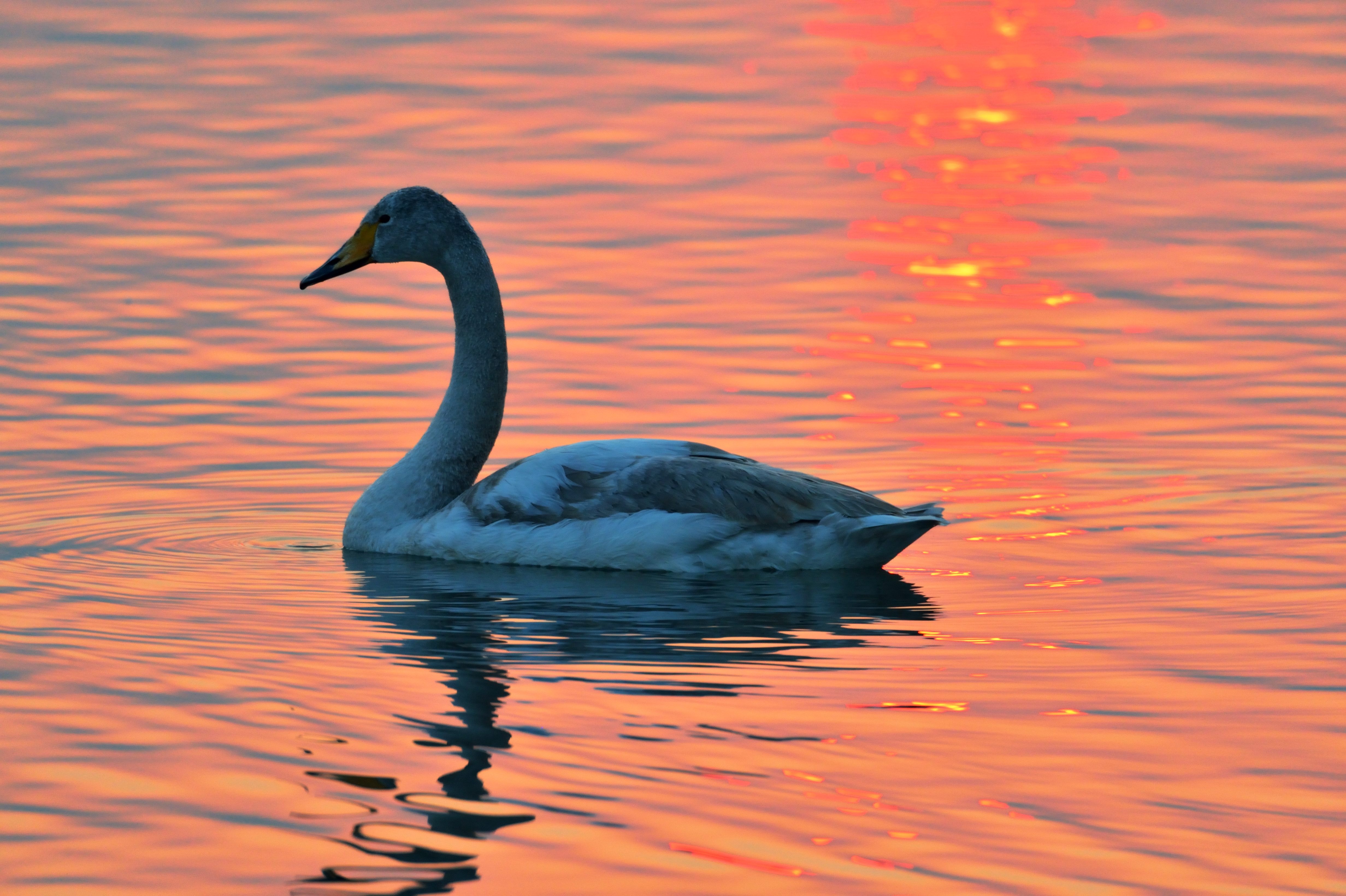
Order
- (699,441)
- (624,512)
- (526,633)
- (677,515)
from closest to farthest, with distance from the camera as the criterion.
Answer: (526,633), (677,515), (624,512), (699,441)

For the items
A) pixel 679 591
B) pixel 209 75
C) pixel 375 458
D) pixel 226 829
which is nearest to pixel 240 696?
pixel 226 829

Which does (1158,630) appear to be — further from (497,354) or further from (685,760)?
(497,354)

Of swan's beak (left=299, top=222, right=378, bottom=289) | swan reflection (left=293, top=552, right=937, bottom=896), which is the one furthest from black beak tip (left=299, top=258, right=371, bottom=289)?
swan reflection (left=293, top=552, right=937, bottom=896)

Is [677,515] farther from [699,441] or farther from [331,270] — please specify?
[331,270]

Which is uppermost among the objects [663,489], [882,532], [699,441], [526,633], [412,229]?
[412,229]

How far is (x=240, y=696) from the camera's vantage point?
24.7ft

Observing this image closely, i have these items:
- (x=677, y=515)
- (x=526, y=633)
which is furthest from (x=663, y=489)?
(x=526, y=633)

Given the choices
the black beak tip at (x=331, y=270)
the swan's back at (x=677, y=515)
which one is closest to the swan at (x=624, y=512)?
the swan's back at (x=677, y=515)

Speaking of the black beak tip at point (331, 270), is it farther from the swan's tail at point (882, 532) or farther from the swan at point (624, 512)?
the swan's tail at point (882, 532)

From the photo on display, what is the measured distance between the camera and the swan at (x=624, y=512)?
986 cm

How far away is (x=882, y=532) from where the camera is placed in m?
9.73

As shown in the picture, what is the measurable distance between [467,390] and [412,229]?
929mm

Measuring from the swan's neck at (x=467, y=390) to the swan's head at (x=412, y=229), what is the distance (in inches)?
1.9

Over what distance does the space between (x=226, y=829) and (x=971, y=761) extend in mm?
2396
